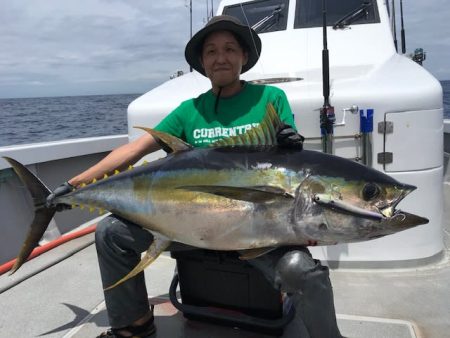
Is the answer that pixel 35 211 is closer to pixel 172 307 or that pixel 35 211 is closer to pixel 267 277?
pixel 172 307

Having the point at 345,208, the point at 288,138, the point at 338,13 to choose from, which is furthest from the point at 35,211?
the point at 338,13

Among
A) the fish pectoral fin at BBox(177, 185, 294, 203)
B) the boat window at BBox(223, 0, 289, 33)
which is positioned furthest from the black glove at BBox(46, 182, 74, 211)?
the boat window at BBox(223, 0, 289, 33)

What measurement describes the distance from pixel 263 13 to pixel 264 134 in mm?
3407

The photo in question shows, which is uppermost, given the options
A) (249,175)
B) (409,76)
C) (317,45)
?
(317,45)

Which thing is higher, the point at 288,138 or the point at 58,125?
the point at 58,125

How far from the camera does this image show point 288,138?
6.08 feet

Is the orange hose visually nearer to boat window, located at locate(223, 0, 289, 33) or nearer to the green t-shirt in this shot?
the green t-shirt

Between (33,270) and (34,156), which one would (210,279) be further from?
(34,156)

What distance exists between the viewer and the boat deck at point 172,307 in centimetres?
244

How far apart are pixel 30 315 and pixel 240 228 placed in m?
1.83

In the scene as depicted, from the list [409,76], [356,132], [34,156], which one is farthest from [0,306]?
[409,76]

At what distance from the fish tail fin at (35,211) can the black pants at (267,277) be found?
0.32 m

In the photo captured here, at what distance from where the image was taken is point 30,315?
2775 millimetres

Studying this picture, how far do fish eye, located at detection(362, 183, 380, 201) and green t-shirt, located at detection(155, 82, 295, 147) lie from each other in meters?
0.67
